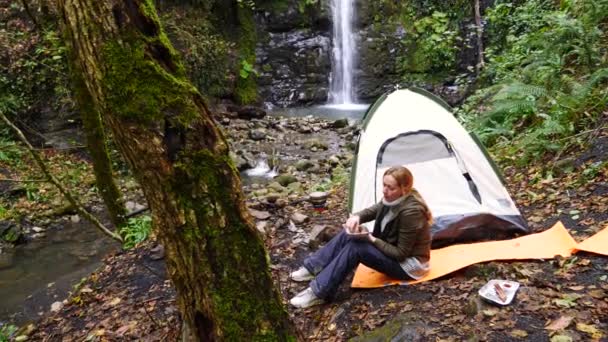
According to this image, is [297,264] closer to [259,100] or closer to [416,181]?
[416,181]

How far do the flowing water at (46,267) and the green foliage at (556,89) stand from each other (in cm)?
587

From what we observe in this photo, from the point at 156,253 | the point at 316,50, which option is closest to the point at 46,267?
the point at 156,253

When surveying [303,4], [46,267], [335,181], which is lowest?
[46,267]

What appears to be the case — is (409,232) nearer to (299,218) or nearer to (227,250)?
(227,250)

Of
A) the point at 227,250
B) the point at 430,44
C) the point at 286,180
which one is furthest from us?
the point at 430,44

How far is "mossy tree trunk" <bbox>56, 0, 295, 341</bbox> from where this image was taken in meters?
1.90

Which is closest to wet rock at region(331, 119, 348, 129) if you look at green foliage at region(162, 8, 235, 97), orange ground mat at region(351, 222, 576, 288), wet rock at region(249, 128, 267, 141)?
wet rock at region(249, 128, 267, 141)

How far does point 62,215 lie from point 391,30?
12513 mm

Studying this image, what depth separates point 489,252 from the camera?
12.4 feet

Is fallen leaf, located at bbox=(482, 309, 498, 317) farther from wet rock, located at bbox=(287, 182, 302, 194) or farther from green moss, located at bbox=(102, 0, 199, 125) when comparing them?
wet rock, located at bbox=(287, 182, 302, 194)

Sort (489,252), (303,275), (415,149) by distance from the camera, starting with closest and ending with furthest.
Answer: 1. (489,252)
2. (303,275)
3. (415,149)

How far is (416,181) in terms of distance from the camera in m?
4.61

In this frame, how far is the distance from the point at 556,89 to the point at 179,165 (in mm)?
5838

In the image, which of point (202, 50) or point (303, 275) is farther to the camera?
point (202, 50)
